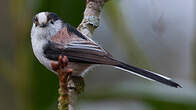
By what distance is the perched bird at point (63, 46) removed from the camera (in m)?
2.38

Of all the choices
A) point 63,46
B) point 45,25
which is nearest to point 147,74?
point 63,46

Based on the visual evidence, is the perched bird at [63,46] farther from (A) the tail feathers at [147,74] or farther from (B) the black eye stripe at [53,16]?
(A) the tail feathers at [147,74]

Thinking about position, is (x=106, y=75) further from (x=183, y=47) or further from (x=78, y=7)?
(x=78, y=7)

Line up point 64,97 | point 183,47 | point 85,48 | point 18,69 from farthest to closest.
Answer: point 183,47 → point 18,69 → point 85,48 → point 64,97

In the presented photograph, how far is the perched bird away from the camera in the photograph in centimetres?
238

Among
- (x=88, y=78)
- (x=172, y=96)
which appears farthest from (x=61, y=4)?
(x=88, y=78)

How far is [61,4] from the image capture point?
2.68m

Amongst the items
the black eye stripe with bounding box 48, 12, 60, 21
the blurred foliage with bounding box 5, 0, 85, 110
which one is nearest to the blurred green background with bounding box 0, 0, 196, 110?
the blurred foliage with bounding box 5, 0, 85, 110

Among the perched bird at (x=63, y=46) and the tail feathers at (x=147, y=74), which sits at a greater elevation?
the perched bird at (x=63, y=46)

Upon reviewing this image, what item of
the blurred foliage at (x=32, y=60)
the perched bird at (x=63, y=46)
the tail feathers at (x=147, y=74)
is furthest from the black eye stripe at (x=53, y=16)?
the tail feathers at (x=147, y=74)

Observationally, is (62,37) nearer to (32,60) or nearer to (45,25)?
(45,25)

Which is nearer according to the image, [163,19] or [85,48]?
[85,48]

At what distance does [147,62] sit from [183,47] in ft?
5.86

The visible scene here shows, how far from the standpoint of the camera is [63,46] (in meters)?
2.43
